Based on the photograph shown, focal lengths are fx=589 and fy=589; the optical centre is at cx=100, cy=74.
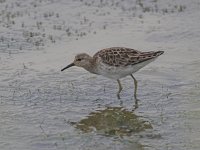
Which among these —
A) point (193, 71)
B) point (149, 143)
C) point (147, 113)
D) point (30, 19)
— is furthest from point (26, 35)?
point (149, 143)

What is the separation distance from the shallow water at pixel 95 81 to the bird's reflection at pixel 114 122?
0.06ft

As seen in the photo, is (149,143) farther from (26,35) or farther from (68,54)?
(26,35)

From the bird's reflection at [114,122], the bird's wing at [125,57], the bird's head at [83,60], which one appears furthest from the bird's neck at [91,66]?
the bird's reflection at [114,122]

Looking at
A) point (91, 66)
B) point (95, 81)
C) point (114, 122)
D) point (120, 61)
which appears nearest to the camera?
point (114, 122)

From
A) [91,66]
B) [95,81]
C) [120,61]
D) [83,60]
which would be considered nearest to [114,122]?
[120,61]

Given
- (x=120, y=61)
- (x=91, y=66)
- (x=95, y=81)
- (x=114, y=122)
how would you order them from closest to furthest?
(x=114, y=122) < (x=120, y=61) < (x=91, y=66) < (x=95, y=81)

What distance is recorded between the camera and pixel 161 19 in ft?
53.3

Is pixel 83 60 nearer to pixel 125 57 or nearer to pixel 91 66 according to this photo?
pixel 91 66

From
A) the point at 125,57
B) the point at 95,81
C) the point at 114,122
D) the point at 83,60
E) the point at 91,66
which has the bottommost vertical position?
the point at 114,122

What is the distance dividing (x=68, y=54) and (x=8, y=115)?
4044 millimetres

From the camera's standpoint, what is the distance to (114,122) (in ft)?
32.0

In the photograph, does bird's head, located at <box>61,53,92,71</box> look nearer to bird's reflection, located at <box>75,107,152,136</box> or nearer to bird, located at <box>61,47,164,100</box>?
bird, located at <box>61,47,164,100</box>

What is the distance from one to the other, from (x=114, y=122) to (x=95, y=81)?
2.38 meters

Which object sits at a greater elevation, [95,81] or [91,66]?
[91,66]
